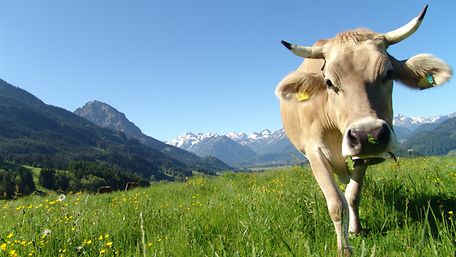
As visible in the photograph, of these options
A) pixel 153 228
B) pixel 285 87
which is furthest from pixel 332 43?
pixel 153 228

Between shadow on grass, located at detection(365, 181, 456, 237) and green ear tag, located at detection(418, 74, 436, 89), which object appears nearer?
green ear tag, located at detection(418, 74, 436, 89)

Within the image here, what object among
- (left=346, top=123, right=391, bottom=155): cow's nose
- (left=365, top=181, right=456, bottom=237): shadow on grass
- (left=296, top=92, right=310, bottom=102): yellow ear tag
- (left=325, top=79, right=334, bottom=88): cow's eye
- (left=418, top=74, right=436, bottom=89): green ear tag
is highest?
(left=418, top=74, right=436, bottom=89): green ear tag

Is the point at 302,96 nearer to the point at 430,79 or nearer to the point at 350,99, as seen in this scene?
the point at 350,99

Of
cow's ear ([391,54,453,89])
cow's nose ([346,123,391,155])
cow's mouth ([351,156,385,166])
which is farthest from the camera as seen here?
cow's ear ([391,54,453,89])

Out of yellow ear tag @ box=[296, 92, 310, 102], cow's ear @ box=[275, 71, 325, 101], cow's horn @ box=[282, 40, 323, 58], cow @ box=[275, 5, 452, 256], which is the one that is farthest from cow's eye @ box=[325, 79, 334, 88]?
cow's horn @ box=[282, 40, 323, 58]

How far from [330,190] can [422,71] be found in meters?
2.18

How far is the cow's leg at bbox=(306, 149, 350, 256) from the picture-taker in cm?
500

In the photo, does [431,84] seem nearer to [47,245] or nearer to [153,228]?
[153,228]

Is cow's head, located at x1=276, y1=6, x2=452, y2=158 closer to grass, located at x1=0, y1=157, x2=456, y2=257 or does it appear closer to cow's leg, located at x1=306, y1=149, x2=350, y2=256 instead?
cow's leg, located at x1=306, y1=149, x2=350, y2=256

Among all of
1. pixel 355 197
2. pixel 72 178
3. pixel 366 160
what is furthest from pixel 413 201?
pixel 72 178

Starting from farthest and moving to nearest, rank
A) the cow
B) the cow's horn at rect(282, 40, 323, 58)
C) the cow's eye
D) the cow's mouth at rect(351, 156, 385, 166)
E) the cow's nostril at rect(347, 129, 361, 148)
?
the cow's horn at rect(282, 40, 323, 58) < the cow's eye < the cow's mouth at rect(351, 156, 385, 166) < the cow < the cow's nostril at rect(347, 129, 361, 148)

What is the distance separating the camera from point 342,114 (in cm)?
516

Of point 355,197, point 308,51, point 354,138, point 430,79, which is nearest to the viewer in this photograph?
point 354,138

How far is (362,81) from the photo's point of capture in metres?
5.02
